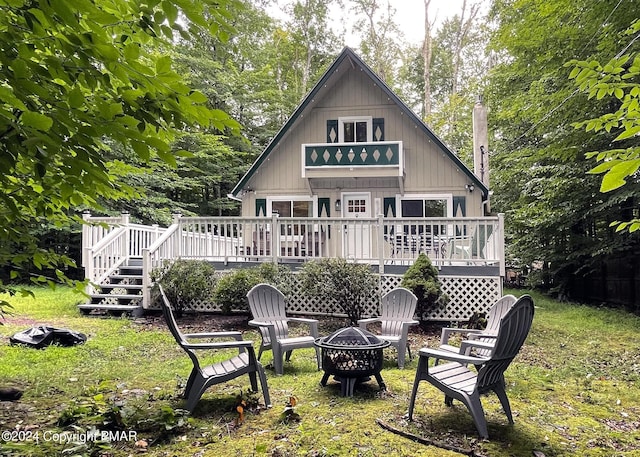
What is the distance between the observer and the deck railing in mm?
8203

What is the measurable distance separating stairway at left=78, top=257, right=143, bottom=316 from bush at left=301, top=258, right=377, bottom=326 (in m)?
3.70

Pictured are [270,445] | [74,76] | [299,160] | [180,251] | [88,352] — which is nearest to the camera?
[74,76]

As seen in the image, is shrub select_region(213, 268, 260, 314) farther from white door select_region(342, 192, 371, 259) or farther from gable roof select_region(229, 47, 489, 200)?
gable roof select_region(229, 47, 489, 200)

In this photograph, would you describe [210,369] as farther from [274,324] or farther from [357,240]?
[357,240]

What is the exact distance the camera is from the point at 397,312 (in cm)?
611

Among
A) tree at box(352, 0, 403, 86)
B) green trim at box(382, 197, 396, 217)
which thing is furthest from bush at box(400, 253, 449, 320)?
tree at box(352, 0, 403, 86)

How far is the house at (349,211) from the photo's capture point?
8.33m

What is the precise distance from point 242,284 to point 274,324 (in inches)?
94.5

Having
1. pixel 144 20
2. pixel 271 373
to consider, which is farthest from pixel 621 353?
pixel 144 20

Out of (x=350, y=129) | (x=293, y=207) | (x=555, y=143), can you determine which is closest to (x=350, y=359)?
(x=555, y=143)

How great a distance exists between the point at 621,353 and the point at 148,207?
1525cm

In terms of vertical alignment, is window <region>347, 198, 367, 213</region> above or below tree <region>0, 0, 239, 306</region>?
above

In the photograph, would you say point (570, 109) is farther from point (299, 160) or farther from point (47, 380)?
point (47, 380)

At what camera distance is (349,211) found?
497 inches
